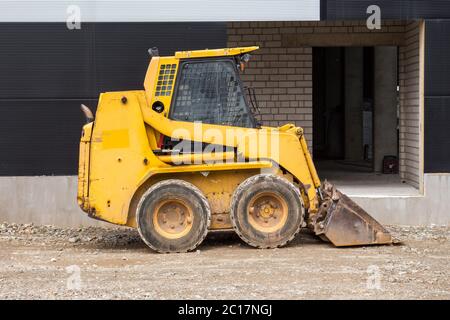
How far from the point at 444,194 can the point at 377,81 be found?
6.05 m

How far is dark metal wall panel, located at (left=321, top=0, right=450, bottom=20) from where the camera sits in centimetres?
1437

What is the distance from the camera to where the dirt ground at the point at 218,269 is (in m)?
9.36

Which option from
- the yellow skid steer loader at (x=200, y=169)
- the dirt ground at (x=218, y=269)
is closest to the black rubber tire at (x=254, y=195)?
the yellow skid steer loader at (x=200, y=169)

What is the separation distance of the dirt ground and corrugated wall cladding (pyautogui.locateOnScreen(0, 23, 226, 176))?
1.33 meters

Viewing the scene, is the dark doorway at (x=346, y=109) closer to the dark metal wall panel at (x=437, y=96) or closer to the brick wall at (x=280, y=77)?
the brick wall at (x=280, y=77)

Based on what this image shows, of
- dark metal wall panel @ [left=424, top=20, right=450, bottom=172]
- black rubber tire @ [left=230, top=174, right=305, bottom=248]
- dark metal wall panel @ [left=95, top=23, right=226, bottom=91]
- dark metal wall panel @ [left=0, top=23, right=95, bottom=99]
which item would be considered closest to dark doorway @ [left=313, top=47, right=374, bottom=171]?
dark metal wall panel @ [left=424, top=20, right=450, bottom=172]

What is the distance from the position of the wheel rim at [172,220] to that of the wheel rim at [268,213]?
887 millimetres

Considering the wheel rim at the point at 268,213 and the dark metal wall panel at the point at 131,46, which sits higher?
the dark metal wall panel at the point at 131,46

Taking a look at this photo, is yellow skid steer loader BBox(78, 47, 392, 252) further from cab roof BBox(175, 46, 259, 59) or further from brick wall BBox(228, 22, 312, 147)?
brick wall BBox(228, 22, 312, 147)

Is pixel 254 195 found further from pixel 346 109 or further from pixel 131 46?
pixel 346 109

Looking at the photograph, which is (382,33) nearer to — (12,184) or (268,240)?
(268,240)

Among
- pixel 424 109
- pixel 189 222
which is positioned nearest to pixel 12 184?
pixel 189 222

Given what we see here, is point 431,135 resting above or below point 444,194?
above

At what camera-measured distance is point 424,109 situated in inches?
571
